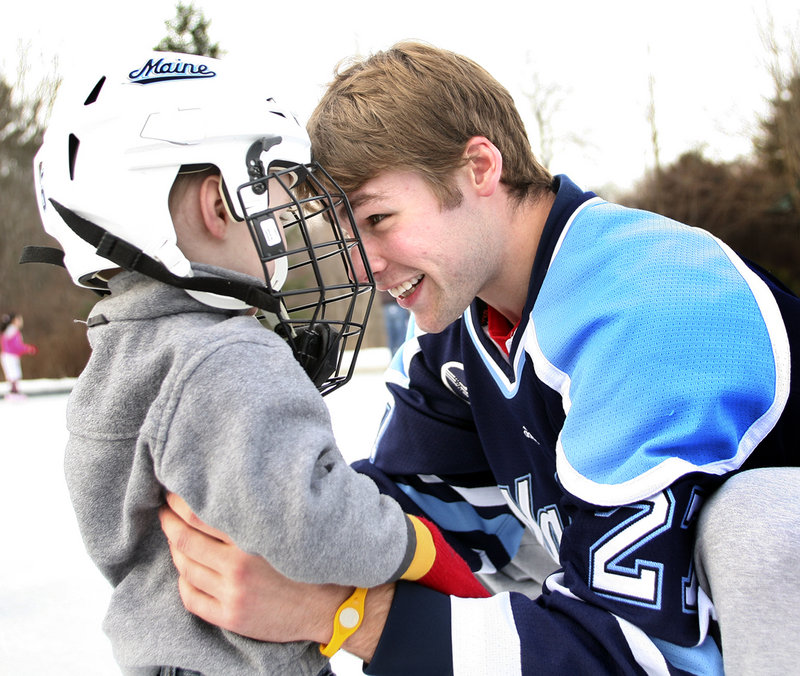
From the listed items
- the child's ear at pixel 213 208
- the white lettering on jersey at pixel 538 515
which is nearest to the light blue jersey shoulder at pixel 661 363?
the white lettering on jersey at pixel 538 515

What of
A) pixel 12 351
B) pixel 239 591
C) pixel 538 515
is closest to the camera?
pixel 239 591

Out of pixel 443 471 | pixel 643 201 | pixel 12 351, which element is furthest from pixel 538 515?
pixel 643 201

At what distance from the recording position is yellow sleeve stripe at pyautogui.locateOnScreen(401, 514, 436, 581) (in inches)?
39.0

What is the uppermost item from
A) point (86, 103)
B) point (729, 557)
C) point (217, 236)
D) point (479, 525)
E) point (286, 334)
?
point (86, 103)

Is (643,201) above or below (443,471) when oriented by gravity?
below

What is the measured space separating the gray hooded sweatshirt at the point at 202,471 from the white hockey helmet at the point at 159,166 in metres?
0.05

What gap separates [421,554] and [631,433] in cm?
35

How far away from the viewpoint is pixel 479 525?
176 centimetres

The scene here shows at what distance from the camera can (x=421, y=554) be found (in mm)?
998

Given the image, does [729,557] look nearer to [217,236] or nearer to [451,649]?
[451,649]

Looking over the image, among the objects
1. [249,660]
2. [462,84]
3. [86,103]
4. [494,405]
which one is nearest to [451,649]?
[249,660]

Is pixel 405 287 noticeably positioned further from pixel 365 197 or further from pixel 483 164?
pixel 483 164

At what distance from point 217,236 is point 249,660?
1.96 feet

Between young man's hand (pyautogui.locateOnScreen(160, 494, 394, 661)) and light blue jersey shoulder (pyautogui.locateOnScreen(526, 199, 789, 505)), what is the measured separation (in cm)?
44
